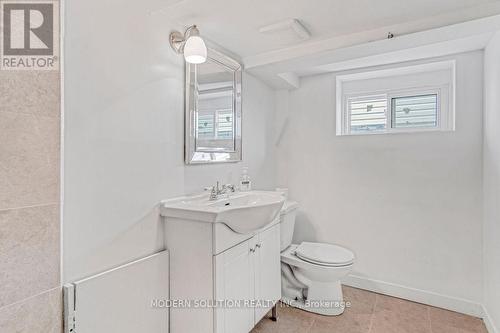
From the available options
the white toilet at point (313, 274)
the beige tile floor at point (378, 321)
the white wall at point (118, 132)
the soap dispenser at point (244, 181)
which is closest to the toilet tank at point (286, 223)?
the white toilet at point (313, 274)

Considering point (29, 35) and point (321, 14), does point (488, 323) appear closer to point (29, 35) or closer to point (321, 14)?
point (321, 14)

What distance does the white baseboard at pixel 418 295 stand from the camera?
2094 millimetres

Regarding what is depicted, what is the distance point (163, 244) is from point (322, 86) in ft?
6.81

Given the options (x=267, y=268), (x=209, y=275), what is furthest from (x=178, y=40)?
(x=267, y=268)

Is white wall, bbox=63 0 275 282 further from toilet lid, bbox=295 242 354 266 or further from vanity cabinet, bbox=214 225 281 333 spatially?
toilet lid, bbox=295 242 354 266

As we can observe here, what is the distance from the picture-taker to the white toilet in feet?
6.74

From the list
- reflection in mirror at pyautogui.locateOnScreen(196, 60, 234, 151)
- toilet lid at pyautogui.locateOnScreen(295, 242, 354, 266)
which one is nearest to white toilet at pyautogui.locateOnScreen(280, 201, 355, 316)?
toilet lid at pyautogui.locateOnScreen(295, 242, 354, 266)

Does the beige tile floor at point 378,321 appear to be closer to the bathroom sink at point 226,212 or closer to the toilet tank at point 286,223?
the toilet tank at point 286,223

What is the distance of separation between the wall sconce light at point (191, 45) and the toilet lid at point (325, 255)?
1.62 m

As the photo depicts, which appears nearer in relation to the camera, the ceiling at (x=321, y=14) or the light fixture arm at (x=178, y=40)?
the ceiling at (x=321, y=14)

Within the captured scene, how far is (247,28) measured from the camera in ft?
5.67

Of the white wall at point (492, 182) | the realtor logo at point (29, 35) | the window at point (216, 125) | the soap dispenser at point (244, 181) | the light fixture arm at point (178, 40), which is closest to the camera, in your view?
the realtor logo at point (29, 35)

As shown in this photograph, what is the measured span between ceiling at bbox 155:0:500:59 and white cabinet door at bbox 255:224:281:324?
136cm

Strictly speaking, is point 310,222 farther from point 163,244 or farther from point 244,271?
point 163,244
